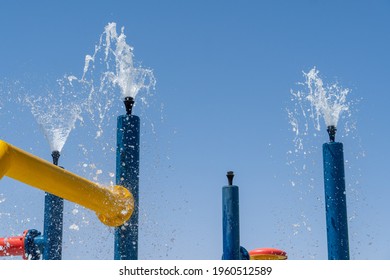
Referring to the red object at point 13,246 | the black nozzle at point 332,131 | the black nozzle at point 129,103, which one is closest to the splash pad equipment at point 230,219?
the black nozzle at point 332,131

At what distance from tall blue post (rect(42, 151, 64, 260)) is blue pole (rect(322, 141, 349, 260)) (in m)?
4.44

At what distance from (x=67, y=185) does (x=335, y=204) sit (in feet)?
11.4

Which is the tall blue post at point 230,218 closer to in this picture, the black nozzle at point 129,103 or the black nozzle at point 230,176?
the black nozzle at point 230,176

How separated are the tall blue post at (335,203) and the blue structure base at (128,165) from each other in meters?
2.50

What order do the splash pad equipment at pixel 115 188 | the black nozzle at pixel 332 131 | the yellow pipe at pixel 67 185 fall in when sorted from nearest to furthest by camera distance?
1. the yellow pipe at pixel 67 185
2. the splash pad equipment at pixel 115 188
3. the black nozzle at pixel 332 131

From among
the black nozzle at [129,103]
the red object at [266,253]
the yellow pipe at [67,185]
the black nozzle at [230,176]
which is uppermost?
the black nozzle at [129,103]

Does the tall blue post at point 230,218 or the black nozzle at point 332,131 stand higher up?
the black nozzle at point 332,131

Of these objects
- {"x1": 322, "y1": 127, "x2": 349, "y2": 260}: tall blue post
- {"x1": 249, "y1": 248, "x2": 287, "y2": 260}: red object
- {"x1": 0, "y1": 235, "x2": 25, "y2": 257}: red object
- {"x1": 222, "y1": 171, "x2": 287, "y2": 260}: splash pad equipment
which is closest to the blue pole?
{"x1": 322, "y1": 127, "x2": 349, "y2": 260}: tall blue post

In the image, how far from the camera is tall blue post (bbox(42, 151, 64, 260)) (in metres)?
11.1

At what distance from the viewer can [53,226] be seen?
36.6 feet

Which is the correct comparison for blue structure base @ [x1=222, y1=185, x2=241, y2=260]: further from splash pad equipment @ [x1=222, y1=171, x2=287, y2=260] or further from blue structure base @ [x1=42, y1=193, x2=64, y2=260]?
blue structure base @ [x1=42, y1=193, x2=64, y2=260]

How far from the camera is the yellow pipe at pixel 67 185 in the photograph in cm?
689
